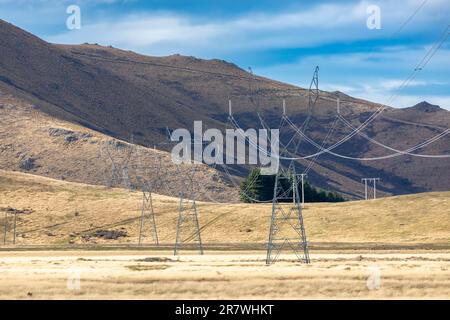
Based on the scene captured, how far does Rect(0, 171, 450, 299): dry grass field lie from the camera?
5728 cm

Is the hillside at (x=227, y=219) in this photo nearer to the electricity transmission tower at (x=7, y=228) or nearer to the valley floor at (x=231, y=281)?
the electricity transmission tower at (x=7, y=228)

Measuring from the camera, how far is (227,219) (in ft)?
453

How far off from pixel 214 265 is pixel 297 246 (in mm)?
36528

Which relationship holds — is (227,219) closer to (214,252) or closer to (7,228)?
(7,228)

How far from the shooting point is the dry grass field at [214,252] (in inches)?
2255

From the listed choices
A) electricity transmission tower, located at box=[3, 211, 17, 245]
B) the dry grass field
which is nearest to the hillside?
the dry grass field

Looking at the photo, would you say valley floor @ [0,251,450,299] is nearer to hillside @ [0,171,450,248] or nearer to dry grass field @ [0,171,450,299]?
dry grass field @ [0,171,450,299]

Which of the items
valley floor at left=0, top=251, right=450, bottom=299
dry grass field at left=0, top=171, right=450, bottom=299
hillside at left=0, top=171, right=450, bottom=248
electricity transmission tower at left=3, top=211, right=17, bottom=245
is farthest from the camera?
electricity transmission tower at left=3, top=211, right=17, bottom=245

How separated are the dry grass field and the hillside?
157 millimetres

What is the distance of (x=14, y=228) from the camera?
13300 cm

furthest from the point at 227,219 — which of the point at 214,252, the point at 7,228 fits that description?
the point at 214,252

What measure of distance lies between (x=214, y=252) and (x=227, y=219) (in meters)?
40.3
